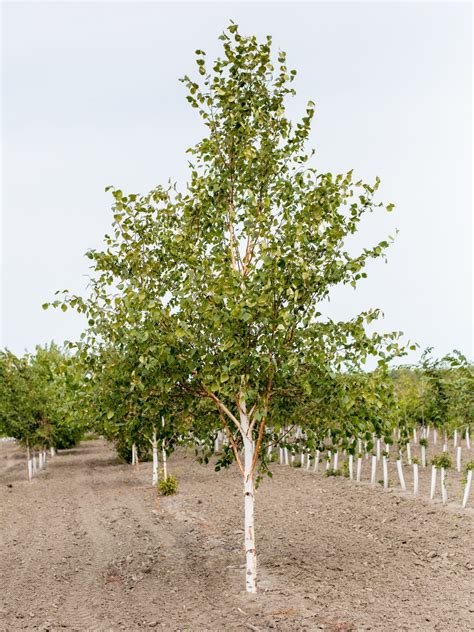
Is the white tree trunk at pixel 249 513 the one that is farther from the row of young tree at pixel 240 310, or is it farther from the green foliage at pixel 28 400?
the green foliage at pixel 28 400

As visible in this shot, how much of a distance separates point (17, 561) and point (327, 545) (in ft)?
23.8

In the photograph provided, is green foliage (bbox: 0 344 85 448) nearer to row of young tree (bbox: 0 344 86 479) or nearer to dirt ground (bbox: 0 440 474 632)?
row of young tree (bbox: 0 344 86 479)

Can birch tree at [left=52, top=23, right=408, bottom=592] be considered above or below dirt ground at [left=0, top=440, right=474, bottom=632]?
above

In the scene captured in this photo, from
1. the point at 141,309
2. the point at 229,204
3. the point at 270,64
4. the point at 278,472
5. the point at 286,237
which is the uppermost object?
the point at 270,64

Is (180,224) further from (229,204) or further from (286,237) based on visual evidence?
(286,237)

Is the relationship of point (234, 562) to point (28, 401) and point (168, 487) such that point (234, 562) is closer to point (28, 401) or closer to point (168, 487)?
point (168, 487)

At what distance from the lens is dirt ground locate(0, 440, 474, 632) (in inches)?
414

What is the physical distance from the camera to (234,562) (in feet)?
45.4

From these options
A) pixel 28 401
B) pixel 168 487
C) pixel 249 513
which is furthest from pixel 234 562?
pixel 28 401

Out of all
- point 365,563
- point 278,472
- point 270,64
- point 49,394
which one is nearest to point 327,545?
point 365,563

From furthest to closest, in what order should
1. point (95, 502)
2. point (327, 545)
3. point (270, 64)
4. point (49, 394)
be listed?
point (49, 394), point (95, 502), point (327, 545), point (270, 64)

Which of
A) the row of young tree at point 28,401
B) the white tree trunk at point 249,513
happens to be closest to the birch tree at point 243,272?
the white tree trunk at point 249,513

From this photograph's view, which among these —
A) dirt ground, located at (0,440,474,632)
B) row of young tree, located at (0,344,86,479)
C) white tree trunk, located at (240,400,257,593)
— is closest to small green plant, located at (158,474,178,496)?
dirt ground, located at (0,440,474,632)

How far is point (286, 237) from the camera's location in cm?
1148
